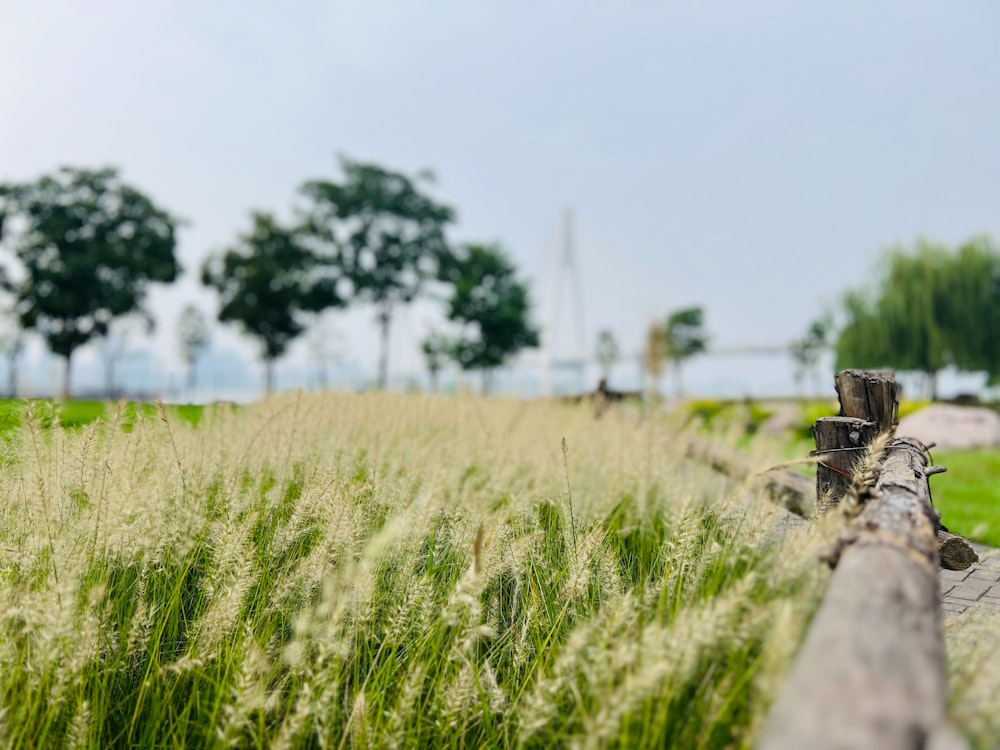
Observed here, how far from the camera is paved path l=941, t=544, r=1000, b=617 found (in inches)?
115

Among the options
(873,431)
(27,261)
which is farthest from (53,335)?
(873,431)

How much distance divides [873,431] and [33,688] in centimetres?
279

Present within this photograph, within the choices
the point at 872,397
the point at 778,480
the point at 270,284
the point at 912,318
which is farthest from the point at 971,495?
the point at 270,284

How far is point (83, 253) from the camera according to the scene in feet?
72.0

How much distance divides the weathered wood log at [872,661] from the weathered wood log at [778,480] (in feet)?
4.09

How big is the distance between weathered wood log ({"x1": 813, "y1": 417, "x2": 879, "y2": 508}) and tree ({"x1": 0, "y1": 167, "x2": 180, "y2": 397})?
2360cm

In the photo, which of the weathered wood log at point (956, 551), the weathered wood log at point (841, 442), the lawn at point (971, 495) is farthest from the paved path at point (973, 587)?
the weathered wood log at point (841, 442)

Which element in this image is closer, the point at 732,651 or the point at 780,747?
the point at 780,747

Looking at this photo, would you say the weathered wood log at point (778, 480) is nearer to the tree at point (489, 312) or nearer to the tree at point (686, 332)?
the tree at point (489, 312)

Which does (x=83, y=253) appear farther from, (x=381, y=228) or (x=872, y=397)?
(x=872, y=397)

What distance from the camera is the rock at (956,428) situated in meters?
10.6

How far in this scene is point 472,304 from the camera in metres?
23.8

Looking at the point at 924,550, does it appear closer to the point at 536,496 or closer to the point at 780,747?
the point at 780,747

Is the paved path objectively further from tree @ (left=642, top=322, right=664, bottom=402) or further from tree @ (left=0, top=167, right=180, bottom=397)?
tree @ (left=0, top=167, right=180, bottom=397)
